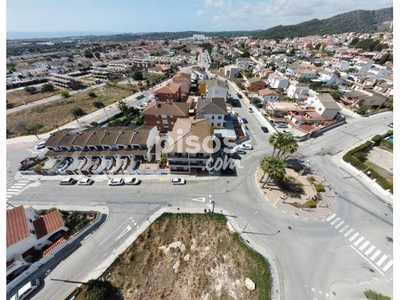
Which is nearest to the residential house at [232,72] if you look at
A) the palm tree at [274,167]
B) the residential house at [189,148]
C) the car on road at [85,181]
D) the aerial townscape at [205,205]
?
the aerial townscape at [205,205]

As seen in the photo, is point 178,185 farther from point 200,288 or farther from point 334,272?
point 334,272

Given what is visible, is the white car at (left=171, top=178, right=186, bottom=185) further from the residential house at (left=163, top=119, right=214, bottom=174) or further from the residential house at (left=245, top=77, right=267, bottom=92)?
the residential house at (left=245, top=77, right=267, bottom=92)

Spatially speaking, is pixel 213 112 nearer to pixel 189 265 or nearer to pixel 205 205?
pixel 205 205

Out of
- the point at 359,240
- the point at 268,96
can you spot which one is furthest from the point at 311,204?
the point at 268,96

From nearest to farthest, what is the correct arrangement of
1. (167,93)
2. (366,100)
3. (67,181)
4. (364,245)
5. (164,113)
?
(364,245)
(67,181)
(164,113)
(167,93)
(366,100)

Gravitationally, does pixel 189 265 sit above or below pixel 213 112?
below

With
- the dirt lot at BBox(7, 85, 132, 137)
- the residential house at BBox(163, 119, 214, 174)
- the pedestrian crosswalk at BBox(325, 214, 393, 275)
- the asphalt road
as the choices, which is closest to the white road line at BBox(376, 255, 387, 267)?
the pedestrian crosswalk at BBox(325, 214, 393, 275)
